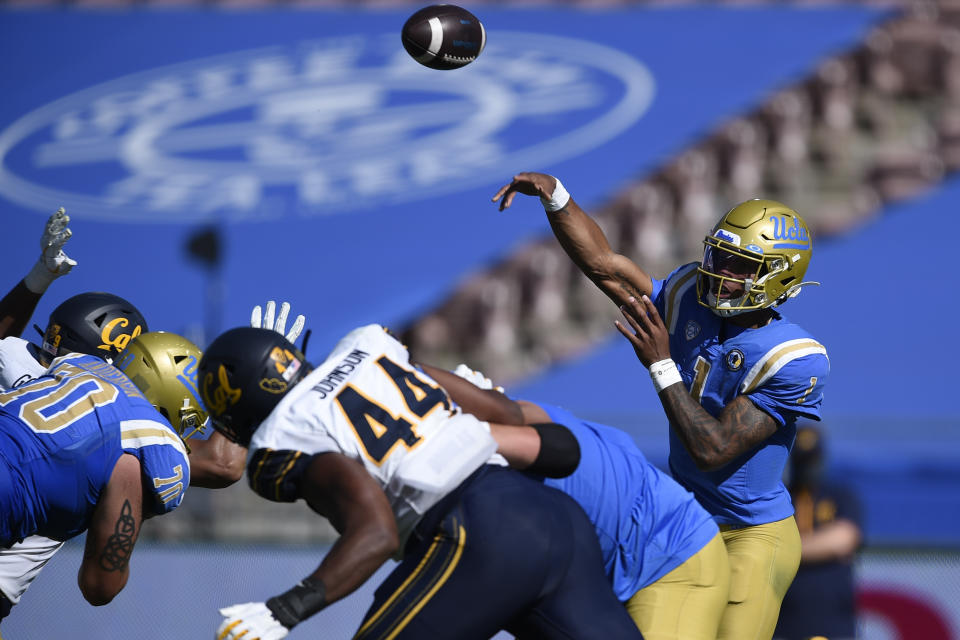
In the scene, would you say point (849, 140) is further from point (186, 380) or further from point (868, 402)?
point (186, 380)

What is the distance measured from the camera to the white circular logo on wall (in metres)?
13.4

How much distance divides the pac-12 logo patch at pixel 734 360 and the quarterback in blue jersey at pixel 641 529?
2.09 ft

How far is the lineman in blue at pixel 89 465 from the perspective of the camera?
11.1 ft

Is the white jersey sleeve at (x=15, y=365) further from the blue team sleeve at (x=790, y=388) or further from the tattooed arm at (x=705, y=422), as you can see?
the blue team sleeve at (x=790, y=388)

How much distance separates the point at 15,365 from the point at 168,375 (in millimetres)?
788

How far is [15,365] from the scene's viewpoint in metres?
4.24

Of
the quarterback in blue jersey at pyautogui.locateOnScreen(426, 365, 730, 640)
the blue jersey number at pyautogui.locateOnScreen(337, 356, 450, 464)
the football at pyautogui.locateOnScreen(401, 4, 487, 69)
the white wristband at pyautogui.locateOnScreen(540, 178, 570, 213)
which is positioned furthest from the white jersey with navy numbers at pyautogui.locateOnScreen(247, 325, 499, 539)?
the football at pyautogui.locateOnScreen(401, 4, 487, 69)

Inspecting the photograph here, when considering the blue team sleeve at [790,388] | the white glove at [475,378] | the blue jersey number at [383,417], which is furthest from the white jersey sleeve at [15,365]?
the blue team sleeve at [790,388]

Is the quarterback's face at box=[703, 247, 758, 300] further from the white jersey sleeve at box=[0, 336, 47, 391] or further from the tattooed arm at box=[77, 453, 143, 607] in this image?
the white jersey sleeve at box=[0, 336, 47, 391]

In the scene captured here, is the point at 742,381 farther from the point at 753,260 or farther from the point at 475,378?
the point at 475,378

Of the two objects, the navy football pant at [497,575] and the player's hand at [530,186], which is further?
the player's hand at [530,186]

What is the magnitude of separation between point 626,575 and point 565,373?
8.60 metres

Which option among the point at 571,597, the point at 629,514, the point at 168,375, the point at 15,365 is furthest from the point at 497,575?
the point at 15,365

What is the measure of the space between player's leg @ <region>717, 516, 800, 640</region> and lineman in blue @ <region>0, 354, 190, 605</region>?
180cm
